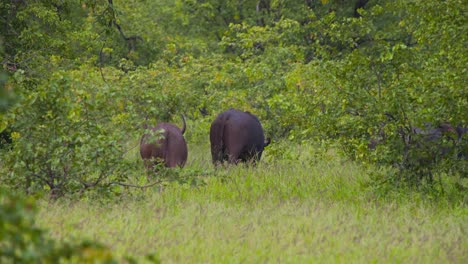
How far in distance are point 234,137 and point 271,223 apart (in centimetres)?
540

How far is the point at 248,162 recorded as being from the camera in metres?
13.3

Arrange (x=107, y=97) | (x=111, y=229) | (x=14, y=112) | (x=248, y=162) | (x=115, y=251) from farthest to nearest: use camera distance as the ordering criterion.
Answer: (x=248, y=162) < (x=107, y=97) < (x=14, y=112) < (x=111, y=229) < (x=115, y=251)

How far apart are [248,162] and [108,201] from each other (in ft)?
15.5

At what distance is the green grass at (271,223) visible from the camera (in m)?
6.91

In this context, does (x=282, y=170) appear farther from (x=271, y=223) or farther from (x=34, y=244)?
(x=34, y=244)

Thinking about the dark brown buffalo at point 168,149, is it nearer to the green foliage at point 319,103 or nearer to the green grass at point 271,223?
the green foliage at point 319,103

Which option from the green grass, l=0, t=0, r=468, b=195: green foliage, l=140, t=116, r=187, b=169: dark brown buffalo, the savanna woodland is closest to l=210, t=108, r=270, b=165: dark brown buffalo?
the savanna woodland

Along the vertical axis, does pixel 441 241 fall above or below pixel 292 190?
above

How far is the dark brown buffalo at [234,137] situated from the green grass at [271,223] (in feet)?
7.24

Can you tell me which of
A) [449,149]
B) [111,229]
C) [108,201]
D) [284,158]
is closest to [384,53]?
[449,149]

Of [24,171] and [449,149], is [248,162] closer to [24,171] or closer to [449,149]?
[449,149]

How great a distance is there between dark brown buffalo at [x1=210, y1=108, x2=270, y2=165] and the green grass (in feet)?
7.24

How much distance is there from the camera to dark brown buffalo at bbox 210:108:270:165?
44.5ft

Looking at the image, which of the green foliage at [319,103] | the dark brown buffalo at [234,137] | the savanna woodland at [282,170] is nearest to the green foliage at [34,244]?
the savanna woodland at [282,170]
